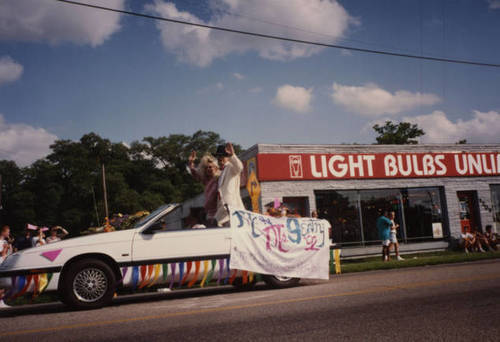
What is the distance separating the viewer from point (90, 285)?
244 inches

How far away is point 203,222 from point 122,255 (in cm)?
186

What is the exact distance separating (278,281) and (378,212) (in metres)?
11.7

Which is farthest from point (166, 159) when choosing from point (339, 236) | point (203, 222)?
point (203, 222)

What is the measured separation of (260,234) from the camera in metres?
7.39

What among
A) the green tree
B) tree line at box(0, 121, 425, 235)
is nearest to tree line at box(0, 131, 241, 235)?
tree line at box(0, 121, 425, 235)

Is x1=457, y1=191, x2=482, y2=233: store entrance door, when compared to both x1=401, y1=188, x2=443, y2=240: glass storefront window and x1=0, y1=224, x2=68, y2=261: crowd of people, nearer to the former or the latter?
x1=401, y1=188, x2=443, y2=240: glass storefront window

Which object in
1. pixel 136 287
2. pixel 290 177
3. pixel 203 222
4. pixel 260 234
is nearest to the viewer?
pixel 136 287

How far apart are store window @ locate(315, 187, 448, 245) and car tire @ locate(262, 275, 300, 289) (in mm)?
9629

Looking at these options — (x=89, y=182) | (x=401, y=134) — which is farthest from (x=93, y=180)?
(x=401, y=134)

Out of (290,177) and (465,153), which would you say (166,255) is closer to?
(290,177)

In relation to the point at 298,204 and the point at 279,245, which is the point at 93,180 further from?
the point at 279,245

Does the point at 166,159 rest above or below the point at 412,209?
above

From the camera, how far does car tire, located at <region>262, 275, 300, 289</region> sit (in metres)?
7.48

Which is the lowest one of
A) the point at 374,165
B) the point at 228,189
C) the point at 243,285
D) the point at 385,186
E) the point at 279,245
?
the point at 243,285
